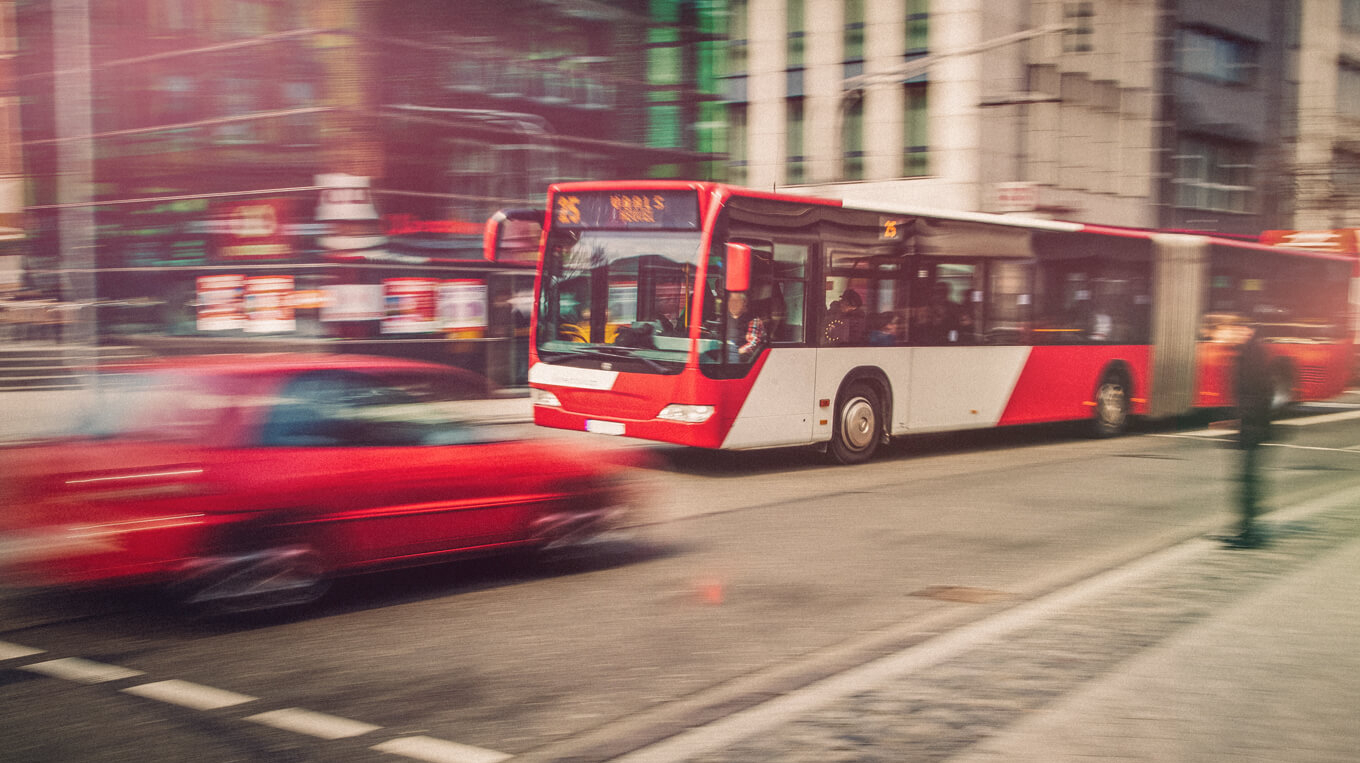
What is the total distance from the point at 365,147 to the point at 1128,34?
27318 millimetres

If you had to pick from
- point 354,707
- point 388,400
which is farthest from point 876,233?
point 354,707

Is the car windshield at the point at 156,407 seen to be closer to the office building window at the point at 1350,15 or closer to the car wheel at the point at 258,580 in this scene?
the car wheel at the point at 258,580

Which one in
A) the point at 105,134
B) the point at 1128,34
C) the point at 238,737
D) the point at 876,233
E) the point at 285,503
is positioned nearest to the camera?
the point at 238,737

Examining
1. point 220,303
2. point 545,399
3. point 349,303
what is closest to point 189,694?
point 545,399

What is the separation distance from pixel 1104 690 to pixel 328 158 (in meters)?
16.9

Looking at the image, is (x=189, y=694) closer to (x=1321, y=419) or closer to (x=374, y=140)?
(x=374, y=140)

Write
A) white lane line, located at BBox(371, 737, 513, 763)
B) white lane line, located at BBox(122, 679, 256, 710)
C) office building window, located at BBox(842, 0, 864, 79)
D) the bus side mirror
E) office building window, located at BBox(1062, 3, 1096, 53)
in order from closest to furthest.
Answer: white lane line, located at BBox(371, 737, 513, 763) → white lane line, located at BBox(122, 679, 256, 710) → the bus side mirror → office building window, located at BBox(1062, 3, 1096, 53) → office building window, located at BBox(842, 0, 864, 79)

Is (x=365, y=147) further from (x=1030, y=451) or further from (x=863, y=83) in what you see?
(x=1030, y=451)

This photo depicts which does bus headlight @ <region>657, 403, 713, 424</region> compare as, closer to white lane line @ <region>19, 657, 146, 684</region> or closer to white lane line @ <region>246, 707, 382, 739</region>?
white lane line @ <region>19, 657, 146, 684</region>

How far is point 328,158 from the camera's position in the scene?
769 inches

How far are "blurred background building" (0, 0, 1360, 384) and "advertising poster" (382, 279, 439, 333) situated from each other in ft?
0.12

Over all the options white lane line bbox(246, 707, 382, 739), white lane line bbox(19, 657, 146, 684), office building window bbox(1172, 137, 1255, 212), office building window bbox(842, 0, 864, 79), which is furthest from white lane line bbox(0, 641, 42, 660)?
office building window bbox(1172, 137, 1255, 212)

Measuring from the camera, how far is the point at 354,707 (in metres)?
4.71

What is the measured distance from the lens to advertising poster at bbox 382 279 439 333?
19.6m
